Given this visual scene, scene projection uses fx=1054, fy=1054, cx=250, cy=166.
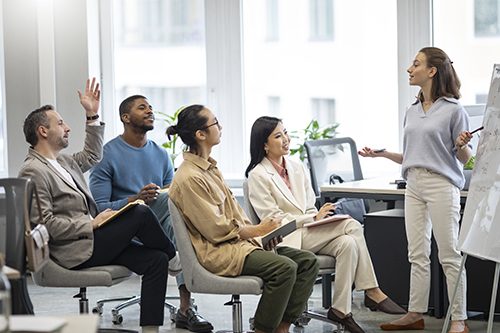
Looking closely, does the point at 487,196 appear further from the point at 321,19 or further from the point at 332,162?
the point at 321,19

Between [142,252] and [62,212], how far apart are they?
1.37 feet

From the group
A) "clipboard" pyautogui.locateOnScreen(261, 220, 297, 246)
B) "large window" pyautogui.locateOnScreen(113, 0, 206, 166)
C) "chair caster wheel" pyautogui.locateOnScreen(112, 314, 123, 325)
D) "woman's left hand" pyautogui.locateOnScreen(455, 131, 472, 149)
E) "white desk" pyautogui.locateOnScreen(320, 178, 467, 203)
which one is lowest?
"chair caster wheel" pyautogui.locateOnScreen(112, 314, 123, 325)

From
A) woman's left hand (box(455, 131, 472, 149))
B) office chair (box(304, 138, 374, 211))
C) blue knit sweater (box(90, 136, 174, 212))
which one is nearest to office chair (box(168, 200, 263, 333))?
blue knit sweater (box(90, 136, 174, 212))

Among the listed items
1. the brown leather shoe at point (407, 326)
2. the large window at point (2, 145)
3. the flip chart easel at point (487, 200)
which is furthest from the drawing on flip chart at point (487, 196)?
the large window at point (2, 145)

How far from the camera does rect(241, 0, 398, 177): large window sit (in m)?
7.23

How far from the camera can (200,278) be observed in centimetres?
467

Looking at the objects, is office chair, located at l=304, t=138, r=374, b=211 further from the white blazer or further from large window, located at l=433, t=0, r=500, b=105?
large window, located at l=433, t=0, r=500, b=105

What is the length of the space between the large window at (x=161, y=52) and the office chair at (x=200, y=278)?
292cm

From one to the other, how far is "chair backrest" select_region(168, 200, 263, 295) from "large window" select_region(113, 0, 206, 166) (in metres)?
2.91

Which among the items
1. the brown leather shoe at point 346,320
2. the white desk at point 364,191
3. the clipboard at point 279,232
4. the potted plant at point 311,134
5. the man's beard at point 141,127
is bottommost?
the brown leather shoe at point 346,320

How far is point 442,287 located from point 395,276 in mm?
315

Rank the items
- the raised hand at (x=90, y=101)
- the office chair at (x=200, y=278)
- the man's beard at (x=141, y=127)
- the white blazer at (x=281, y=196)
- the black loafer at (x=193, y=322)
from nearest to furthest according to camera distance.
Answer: the office chair at (x=200, y=278) < the white blazer at (x=281, y=196) < the black loafer at (x=193, y=322) < the raised hand at (x=90, y=101) < the man's beard at (x=141, y=127)

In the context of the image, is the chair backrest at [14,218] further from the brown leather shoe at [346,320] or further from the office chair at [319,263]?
the brown leather shoe at [346,320]

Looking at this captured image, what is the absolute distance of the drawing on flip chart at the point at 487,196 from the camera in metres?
4.47
